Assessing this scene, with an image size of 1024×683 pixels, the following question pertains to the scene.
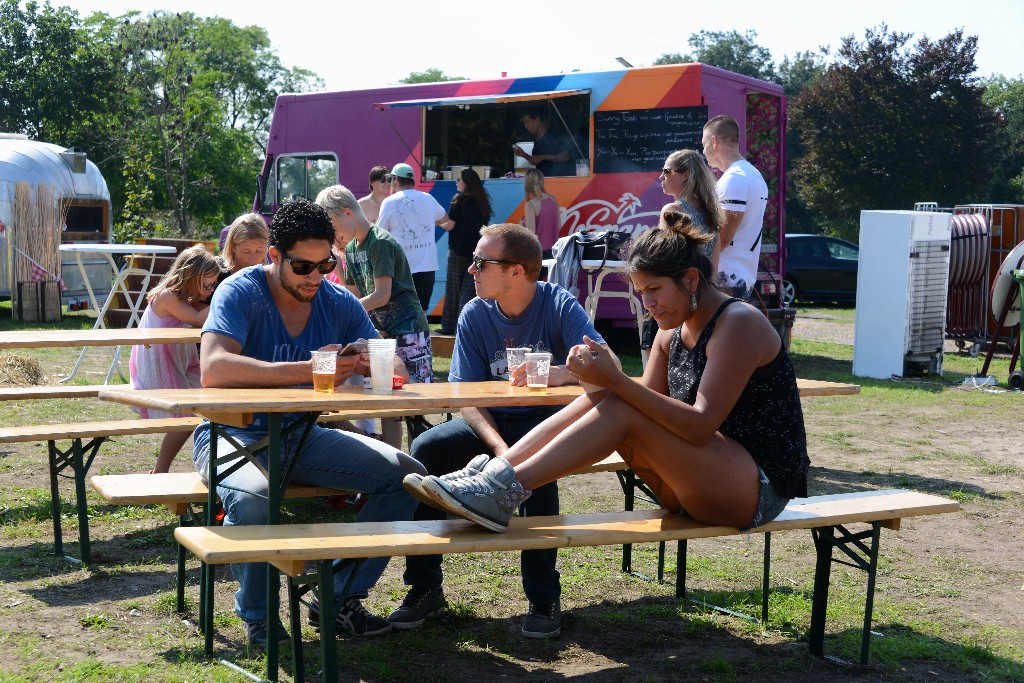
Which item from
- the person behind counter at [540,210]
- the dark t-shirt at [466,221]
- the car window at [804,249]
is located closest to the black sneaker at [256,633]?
the dark t-shirt at [466,221]

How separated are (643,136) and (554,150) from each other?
3.96ft

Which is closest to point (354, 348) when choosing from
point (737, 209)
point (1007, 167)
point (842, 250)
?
point (737, 209)

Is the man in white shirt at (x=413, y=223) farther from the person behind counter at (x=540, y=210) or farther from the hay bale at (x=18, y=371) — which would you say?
the hay bale at (x=18, y=371)

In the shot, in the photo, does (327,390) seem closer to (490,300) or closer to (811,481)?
(490,300)

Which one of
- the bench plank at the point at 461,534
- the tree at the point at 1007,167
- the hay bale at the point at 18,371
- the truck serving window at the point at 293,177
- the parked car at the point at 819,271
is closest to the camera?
the bench plank at the point at 461,534

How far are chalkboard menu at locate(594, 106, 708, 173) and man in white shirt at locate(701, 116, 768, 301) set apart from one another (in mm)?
4339

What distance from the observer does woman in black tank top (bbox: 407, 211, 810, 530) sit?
335 cm

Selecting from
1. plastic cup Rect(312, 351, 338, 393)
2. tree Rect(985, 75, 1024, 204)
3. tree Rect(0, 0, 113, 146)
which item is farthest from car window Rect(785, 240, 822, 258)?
tree Rect(0, 0, 113, 146)

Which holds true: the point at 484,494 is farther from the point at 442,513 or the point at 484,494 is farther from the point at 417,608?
the point at 417,608

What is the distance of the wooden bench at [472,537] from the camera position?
2.99 meters

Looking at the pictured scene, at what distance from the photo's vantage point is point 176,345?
19.1 ft

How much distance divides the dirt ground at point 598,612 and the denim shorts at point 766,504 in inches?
22.2

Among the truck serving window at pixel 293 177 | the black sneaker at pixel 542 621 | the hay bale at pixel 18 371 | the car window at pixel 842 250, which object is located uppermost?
the truck serving window at pixel 293 177

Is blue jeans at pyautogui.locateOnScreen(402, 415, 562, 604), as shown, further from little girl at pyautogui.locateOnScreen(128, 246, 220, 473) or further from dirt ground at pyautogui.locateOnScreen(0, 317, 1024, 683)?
little girl at pyautogui.locateOnScreen(128, 246, 220, 473)
